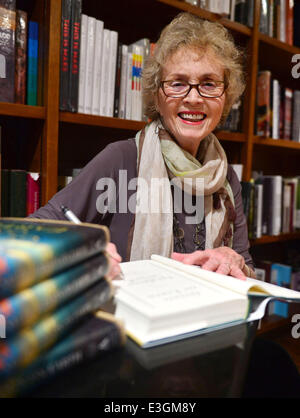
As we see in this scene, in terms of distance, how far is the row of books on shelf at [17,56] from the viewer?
1.03 m

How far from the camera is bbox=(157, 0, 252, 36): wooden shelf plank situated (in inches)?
51.9

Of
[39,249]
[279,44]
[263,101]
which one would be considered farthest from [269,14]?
[39,249]

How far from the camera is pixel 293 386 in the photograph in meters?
0.39

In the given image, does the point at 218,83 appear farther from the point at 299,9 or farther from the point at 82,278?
the point at 299,9

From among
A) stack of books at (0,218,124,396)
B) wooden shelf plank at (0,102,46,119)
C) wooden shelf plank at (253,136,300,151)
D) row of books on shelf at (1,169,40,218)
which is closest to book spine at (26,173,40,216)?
row of books on shelf at (1,169,40,218)

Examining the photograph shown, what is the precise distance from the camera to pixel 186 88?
109cm

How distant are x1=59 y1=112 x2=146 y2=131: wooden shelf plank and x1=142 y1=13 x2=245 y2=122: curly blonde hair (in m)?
0.12

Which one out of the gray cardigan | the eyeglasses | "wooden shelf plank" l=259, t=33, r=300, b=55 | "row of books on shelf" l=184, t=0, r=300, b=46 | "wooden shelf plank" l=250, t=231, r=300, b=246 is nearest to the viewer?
the gray cardigan

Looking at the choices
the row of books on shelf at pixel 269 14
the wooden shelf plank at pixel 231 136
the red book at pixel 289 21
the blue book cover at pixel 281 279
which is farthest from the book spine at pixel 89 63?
the blue book cover at pixel 281 279

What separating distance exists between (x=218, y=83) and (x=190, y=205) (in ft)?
1.34

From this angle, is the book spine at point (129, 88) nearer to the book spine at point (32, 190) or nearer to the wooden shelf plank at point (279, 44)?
the book spine at point (32, 190)

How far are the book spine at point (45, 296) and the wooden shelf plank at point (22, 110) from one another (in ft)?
2.66

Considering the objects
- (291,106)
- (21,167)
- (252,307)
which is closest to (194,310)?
(252,307)

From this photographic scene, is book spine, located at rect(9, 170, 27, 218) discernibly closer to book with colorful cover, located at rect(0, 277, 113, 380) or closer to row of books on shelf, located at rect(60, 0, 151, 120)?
row of books on shelf, located at rect(60, 0, 151, 120)
